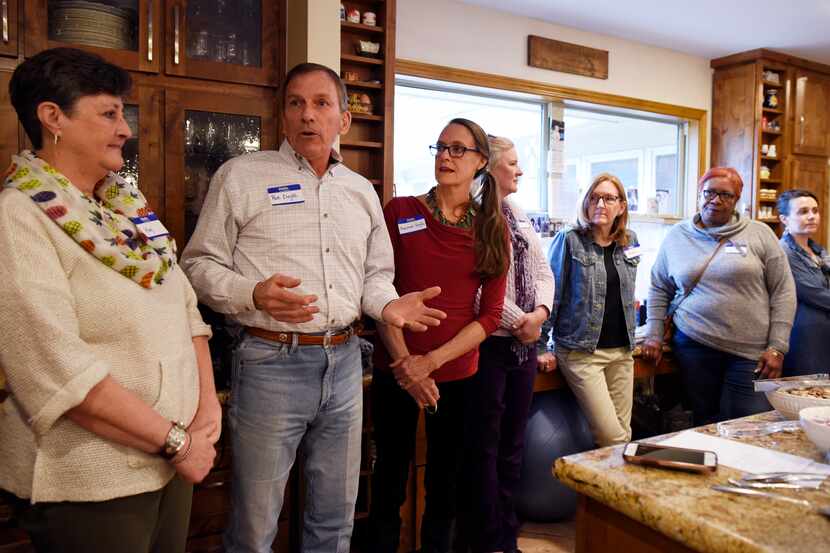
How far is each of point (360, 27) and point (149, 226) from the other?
1.70 metres

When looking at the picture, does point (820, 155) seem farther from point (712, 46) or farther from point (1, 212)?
point (1, 212)

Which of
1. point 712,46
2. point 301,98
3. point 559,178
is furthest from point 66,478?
point 712,46

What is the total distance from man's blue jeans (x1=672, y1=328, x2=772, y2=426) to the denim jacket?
507 mm

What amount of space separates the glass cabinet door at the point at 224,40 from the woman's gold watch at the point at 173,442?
1512 millimetres

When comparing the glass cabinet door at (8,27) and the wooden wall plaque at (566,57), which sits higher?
the wooden wall plaque at (566,57)

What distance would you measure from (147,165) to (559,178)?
260cm

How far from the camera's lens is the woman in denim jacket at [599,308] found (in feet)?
8.68

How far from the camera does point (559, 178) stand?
13.4 feet

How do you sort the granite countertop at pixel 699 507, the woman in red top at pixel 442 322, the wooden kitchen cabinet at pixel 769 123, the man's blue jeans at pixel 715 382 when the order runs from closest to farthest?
the granite countertop at pixel 699 507 → the woman in red top at pixel 442 322 → the man's blue jeans at pixel 715 382 → the wooden kitchen cabinet at pixel 769 123

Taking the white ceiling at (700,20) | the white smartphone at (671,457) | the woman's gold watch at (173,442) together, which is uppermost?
the white ceiling at (700,20)

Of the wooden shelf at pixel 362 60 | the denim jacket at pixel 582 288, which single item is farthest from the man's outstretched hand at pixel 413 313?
the wooden shelf at pixel 362 60

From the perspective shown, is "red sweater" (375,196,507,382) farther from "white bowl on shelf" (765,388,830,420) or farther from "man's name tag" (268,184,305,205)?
"white bowl on shelf" (765,388,830,420)

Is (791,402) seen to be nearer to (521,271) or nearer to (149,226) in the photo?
(521,271)

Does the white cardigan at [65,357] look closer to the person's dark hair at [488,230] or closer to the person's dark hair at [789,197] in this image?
the person's dark hair at [488,230]
